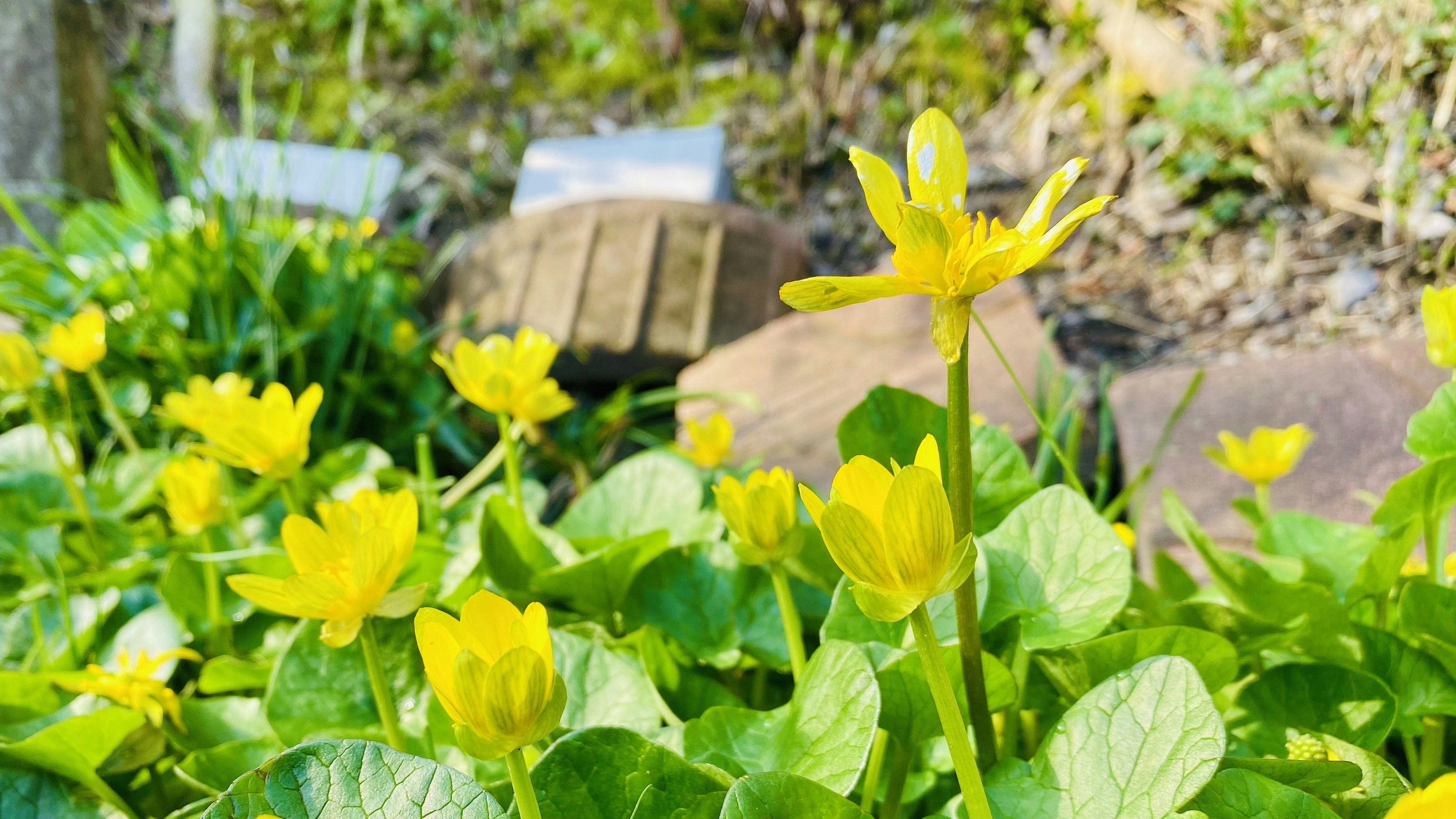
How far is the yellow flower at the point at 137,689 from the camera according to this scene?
2.01 feet

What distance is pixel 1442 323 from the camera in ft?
1.80

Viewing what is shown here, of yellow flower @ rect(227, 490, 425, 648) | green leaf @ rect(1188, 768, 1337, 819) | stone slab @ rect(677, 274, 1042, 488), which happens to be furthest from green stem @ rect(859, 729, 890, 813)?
stone slab @ rect(677, 274, 1042, 488)

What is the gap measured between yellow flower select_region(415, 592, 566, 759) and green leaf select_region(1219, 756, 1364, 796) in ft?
1.00

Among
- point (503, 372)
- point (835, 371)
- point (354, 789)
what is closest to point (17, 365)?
point (503, 372)

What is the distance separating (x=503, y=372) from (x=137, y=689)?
328 mm

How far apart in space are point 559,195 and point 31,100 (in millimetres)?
1332

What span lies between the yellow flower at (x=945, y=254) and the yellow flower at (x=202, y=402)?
1.77 feet

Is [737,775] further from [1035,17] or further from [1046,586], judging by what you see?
[1035,17]

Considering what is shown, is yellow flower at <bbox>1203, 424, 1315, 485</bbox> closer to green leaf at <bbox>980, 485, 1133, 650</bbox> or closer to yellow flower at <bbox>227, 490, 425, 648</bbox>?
green leaf at <bbox>980, 485, 1133, 650</bbox>

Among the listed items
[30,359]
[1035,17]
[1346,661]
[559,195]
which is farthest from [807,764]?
[1035,17]

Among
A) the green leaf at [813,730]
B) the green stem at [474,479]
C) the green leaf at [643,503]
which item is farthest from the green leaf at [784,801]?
the green stem at [474,479]

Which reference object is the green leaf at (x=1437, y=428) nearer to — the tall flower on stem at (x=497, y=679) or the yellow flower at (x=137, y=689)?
the tall flower on stem at (x=497, y=679)

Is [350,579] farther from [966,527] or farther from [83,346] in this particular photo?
[83,346]

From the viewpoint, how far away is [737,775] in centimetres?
50
